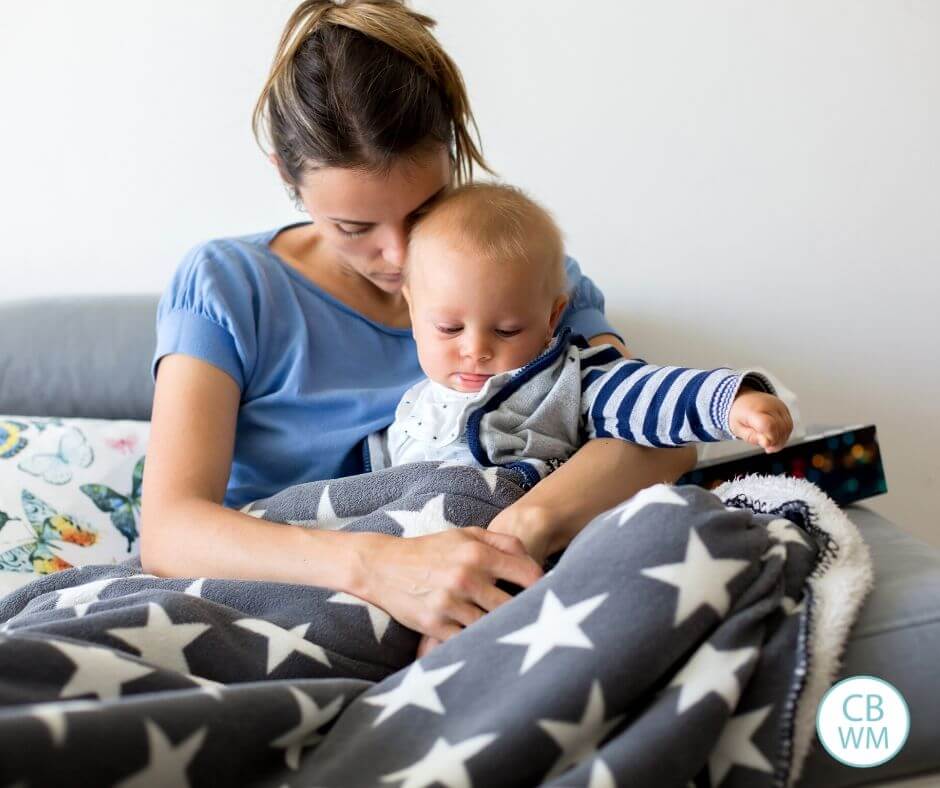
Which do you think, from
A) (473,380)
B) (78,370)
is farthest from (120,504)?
(473,380)

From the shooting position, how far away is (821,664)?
809 mm

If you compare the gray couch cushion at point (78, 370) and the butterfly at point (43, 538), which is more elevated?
the gray couch cushion at point (78, 370)

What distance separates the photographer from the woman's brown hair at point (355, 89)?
121 cm

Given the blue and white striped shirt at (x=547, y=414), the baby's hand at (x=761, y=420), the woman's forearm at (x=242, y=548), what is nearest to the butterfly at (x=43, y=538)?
the woman's forearm at (x=242, y=548)

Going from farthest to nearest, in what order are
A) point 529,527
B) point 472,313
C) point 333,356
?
point 333,356
point 472,313
point 529,527

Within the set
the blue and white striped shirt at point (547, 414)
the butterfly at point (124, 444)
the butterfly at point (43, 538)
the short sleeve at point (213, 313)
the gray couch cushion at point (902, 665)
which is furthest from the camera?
the butterfly at point (124, 444)

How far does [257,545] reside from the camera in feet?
3.52

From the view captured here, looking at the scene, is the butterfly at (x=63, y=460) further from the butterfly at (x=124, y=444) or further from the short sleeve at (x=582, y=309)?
the short sleeve at (x=582, y=309)

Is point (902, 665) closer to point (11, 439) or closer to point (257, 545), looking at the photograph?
point (257, 545)

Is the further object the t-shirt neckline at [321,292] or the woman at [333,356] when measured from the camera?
the t-shirt neckline at [321,292]

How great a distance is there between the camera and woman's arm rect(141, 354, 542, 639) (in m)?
0.94

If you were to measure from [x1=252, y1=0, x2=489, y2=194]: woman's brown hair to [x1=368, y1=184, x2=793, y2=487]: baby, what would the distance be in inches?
4.2

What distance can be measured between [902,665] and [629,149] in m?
1.12

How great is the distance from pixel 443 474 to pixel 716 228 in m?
0.92
